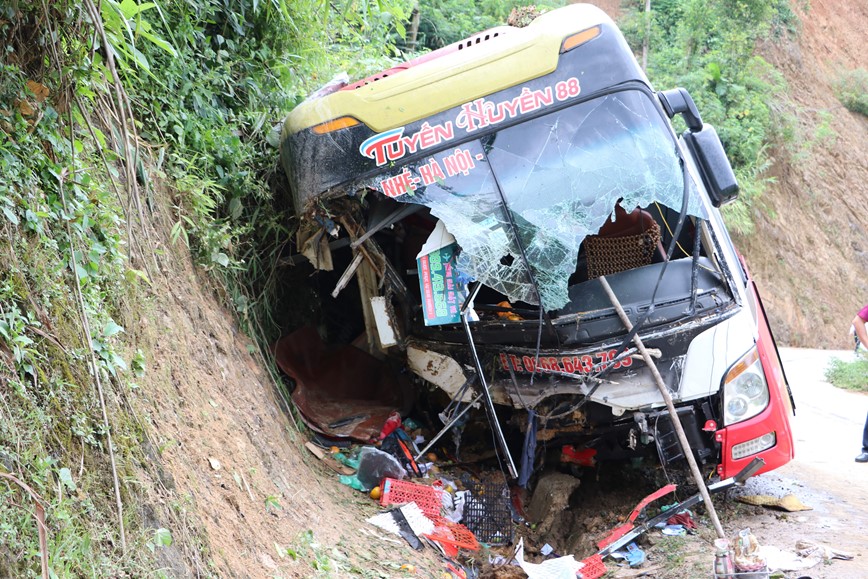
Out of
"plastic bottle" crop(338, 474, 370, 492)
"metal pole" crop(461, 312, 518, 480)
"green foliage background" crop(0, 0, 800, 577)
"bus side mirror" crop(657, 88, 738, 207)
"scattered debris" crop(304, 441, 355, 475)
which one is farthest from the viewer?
"bus side mirror" crop(657, 88, 738, 207)

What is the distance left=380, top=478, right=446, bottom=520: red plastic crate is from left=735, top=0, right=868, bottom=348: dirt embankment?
14093mm

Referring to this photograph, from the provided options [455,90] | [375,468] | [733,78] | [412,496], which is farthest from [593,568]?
[733,78]

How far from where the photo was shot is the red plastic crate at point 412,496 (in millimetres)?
5043

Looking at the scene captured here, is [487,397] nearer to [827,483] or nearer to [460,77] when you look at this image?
[460,77]

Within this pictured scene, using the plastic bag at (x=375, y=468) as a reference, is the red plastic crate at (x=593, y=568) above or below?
below

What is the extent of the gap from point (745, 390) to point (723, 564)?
1322mm

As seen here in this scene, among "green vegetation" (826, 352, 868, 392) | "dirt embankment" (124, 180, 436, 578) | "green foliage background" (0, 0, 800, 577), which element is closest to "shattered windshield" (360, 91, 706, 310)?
"green foliage background" (0, 0, 800, 577)

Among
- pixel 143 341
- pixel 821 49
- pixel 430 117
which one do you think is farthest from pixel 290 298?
pixel 821 49

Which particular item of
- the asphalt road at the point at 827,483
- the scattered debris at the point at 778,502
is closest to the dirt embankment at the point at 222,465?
the asphalt road at the point at 827,483

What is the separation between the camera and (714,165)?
5473mm

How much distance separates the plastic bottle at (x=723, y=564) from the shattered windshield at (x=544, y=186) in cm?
156

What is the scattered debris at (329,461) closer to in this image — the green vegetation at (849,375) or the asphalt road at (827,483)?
the asphalt road at (827,483)

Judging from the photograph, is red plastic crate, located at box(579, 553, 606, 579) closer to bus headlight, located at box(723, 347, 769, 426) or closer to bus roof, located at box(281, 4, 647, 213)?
bus headlight, located at box(723, 347, 769, 426)

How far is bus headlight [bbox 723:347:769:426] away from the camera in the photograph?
4898mm
